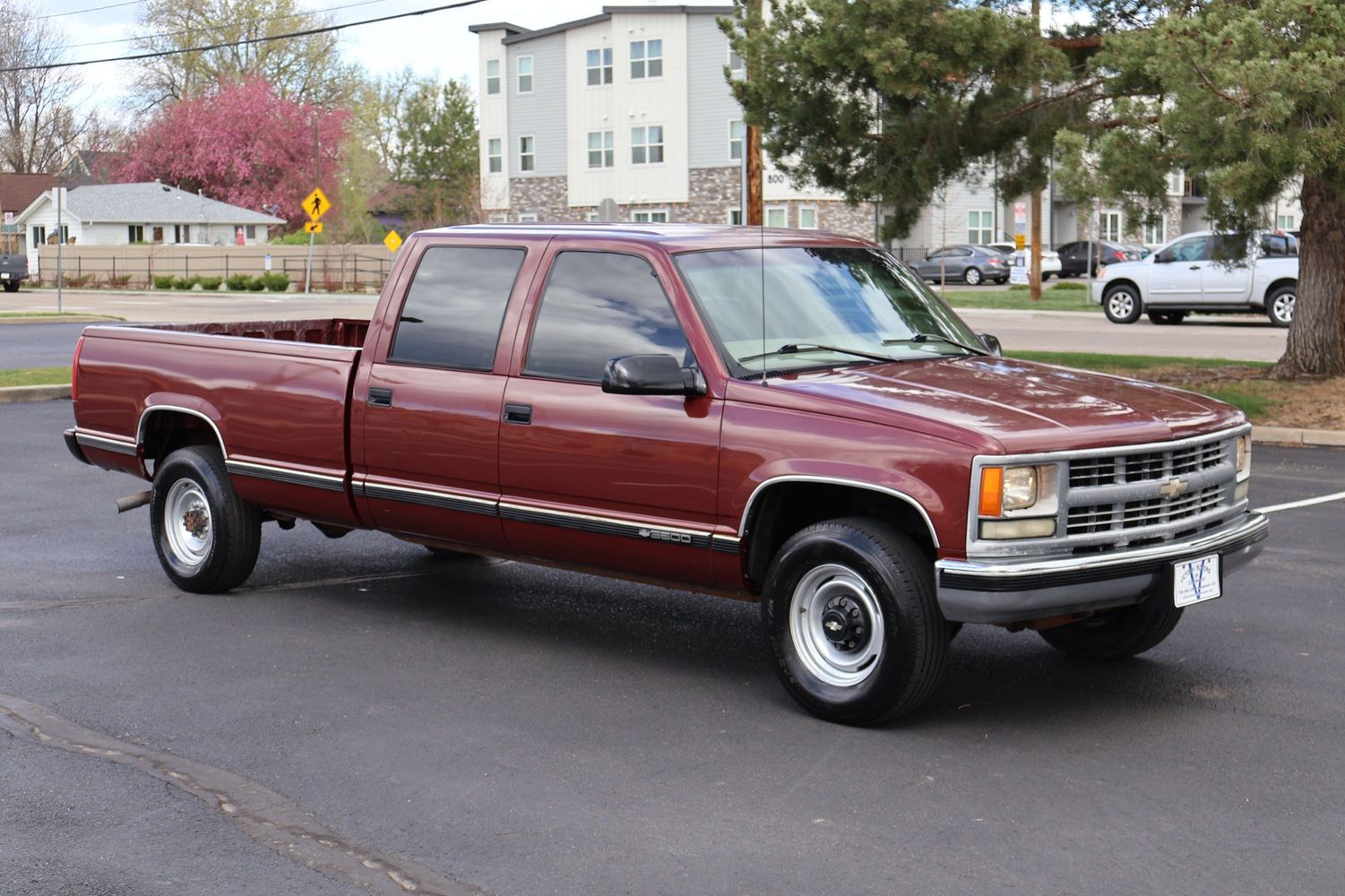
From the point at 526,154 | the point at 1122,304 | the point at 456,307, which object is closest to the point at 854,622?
A: the point at 456,307

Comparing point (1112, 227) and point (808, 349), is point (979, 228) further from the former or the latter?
point (808, 349)

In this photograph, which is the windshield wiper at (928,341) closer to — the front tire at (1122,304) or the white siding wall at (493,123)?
the front tire at (1122,304)

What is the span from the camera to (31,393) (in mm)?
18875

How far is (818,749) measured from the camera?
5867mm

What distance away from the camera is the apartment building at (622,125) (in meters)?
63.2

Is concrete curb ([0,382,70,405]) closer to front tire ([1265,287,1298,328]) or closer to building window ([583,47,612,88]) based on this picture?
front tire ([1265,287,1298,328])

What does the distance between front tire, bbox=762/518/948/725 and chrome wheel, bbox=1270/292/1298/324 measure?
2591 cm

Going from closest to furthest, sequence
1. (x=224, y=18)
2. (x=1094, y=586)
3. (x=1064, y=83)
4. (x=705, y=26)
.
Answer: (x=1094, y=586) < (x=1064, y=83) < (x=705, y=26) < (x=224, y=18)

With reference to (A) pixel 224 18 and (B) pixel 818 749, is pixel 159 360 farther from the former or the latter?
(A) pixel 224 18

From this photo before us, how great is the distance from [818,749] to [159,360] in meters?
4.54

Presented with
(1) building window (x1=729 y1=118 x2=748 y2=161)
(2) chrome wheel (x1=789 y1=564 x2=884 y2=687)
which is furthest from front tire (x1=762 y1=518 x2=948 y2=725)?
(1) building window (x1=729 y1=118 x2=748 y2=161)

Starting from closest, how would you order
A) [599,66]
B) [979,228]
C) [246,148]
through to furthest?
[599,66] → [979,228] → [246,148]

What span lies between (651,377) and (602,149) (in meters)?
61.5

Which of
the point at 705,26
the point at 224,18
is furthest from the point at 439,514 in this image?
the point at 224,18
